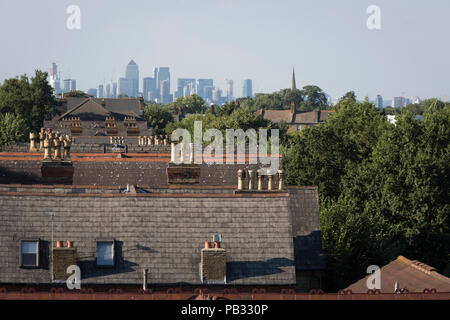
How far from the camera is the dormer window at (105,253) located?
2702cm

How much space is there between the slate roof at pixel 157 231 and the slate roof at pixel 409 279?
367 cm

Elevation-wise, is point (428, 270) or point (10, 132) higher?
point (10, 132)

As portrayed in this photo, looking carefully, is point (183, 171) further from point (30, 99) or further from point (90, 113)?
point (30, 99)

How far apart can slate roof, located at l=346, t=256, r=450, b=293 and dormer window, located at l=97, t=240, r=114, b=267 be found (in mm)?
8209

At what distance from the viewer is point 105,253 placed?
88.9 feet

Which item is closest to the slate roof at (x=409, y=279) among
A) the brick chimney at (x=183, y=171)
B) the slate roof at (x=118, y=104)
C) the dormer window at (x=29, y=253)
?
the brick chimney at (x=183, y=171)

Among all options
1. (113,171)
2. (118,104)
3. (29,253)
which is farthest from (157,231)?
(118,104)

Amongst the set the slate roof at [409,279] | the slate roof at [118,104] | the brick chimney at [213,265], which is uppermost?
the slate roof at [118,104]

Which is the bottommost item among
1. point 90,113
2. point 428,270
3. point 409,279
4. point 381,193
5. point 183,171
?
point 409,279

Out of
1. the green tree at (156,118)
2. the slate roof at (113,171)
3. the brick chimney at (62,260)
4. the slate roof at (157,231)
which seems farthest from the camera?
the green tree at (156,118)

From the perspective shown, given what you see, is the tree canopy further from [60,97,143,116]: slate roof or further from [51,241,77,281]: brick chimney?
[60,97,143,116]: slate roof

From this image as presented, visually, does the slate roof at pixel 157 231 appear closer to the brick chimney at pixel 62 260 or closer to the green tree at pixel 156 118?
the brick chimney at pixel 62 260

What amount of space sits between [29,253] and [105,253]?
243 centimetres
